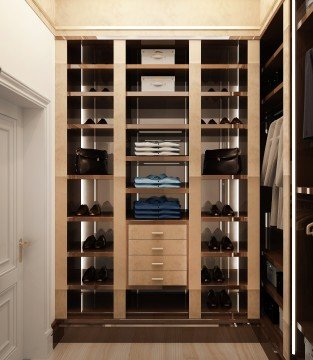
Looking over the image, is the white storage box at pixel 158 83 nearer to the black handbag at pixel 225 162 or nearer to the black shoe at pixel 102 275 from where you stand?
the black handbag at pixel 225 162

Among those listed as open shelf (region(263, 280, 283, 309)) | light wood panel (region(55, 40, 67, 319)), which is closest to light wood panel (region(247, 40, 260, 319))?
open shelf (region(263, 280, 283, 309))

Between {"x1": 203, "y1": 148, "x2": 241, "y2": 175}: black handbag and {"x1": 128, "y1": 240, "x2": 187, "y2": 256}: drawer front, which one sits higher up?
{"x1": 203, "y1": 148, "x2": 241, "y2": 175}: black handbag

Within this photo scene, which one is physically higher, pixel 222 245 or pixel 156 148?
pixel 156 148

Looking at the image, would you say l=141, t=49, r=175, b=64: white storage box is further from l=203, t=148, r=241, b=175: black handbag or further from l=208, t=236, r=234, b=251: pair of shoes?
l=208, t=236, r=234, b=251: pair of shoes

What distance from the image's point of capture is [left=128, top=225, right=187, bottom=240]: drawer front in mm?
3283

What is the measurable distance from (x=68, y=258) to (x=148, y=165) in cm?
115

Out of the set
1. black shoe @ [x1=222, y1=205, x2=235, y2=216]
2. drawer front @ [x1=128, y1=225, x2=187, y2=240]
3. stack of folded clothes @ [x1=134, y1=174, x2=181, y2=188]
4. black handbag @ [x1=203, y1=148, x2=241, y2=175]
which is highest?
black handbag @ [x1=203, y1=148, x2=241, y2=175]

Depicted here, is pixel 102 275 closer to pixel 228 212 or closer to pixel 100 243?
pixel 100 243

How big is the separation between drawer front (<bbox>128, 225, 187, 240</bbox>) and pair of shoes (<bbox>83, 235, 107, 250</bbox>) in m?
0.30

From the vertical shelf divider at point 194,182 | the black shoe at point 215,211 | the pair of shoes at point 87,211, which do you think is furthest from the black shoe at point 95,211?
the black shoe at point 215,211

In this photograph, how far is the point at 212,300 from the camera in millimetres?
3375

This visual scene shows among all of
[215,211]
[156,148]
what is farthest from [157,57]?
[215,211]

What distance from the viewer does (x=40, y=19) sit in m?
2.87

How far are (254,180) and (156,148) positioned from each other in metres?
0.89
